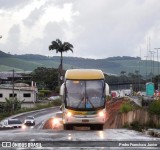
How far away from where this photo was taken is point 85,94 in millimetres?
25969

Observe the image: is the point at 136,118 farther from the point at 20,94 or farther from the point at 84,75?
the point at 20,94

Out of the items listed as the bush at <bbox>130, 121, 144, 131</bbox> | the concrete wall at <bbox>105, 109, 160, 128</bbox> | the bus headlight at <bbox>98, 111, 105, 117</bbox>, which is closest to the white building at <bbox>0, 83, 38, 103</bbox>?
the concrete wall at <bbox>105, 109, 160, 128</bbox>

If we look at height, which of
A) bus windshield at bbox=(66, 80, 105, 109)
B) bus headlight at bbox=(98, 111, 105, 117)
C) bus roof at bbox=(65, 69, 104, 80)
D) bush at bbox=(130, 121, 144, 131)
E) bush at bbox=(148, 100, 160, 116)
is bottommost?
bush at bbox=(130, 121, 144, 131)

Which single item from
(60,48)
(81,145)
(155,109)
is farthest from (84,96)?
(60,48)

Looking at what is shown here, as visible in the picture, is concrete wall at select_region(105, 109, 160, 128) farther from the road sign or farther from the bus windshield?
the road sign

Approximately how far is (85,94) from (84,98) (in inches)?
8.1

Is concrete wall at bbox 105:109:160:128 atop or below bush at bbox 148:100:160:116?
below

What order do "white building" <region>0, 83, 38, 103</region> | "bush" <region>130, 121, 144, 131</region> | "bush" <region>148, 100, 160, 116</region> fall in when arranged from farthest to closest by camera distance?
"white building" <region>0, 83, 38, 103</region> < "bush" <region>148, 100, 160, 116</region> < "bush" <region>130, 121, 144, 131</region>

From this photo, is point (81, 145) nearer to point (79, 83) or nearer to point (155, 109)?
point (79, 83)

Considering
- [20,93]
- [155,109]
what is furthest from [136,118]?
[20,93]

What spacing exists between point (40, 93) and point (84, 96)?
116038 mm

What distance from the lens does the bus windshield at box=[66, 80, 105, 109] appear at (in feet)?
85.4

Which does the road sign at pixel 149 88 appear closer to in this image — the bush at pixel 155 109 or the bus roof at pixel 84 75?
the bush at pixel 155 109

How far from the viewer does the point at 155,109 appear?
45.3m
